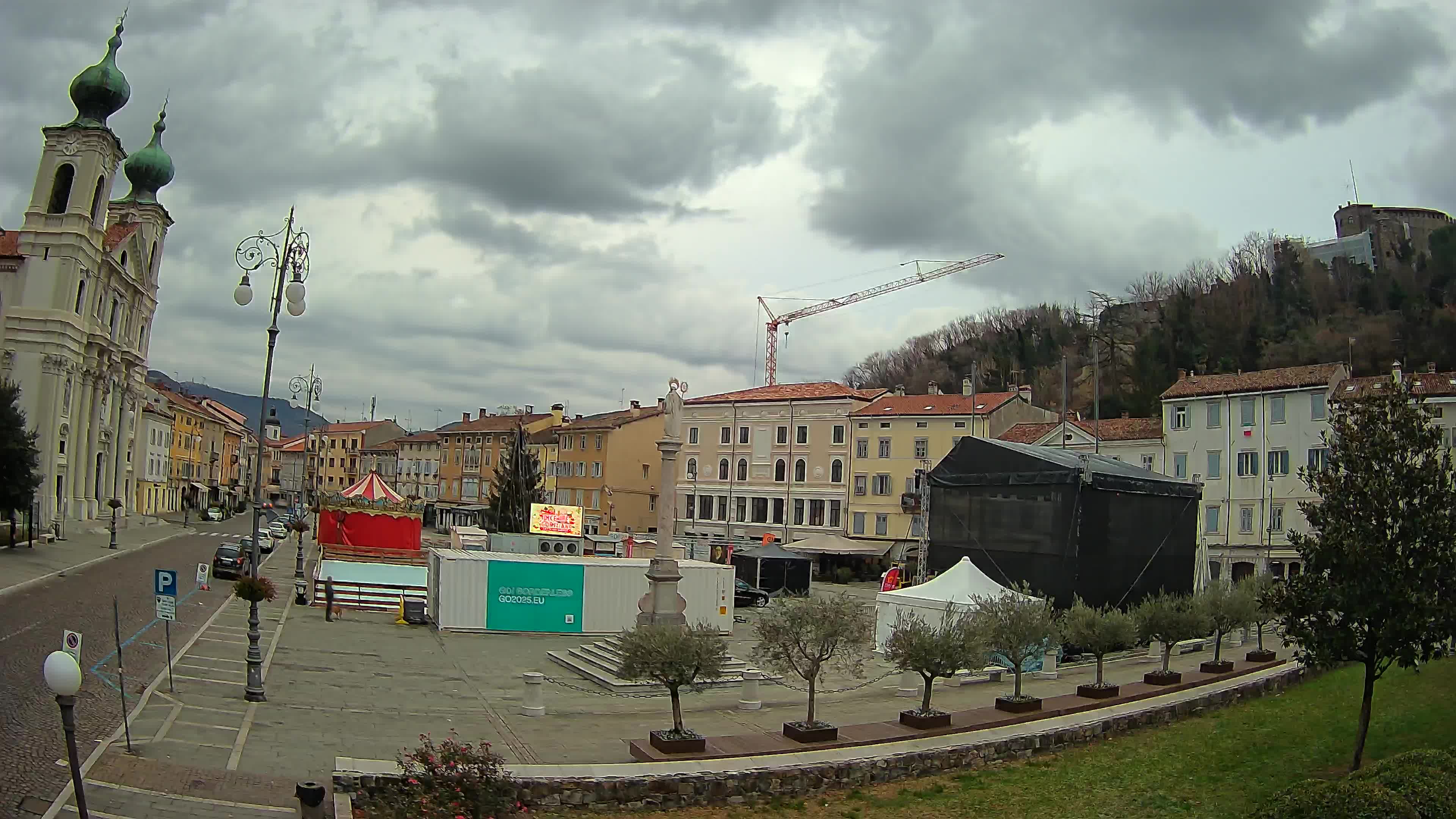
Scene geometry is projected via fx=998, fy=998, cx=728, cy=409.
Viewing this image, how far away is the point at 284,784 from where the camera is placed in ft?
42.4

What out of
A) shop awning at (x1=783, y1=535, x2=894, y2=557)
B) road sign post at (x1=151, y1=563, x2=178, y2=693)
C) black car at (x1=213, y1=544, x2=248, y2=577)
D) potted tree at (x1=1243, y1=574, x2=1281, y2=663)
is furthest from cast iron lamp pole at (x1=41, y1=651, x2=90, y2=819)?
shop awning at (x1=783, y1=535, x2=894, y2=557)

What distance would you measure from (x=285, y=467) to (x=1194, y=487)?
13885 centimetres

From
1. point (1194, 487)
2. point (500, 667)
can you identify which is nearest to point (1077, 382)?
point (1194, 487)

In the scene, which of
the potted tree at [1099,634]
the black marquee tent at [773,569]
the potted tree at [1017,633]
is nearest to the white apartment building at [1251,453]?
the black marquee tent at [773,569]

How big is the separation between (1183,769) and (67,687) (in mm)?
14944

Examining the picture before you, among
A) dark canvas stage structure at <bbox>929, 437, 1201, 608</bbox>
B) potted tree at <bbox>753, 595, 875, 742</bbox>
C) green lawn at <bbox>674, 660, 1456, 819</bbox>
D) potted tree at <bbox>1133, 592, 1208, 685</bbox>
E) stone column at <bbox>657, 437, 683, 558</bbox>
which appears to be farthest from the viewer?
dark canvas stage structure at <bbox>929, 437, 1201, 608</bbox>

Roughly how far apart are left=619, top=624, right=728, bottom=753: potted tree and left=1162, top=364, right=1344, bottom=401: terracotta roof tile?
4264cm

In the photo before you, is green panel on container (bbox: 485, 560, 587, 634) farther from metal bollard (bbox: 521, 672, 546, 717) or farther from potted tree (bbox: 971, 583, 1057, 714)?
potted tree (bbox: 971, 583, 1057, 714)

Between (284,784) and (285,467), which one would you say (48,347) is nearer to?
(284,784)

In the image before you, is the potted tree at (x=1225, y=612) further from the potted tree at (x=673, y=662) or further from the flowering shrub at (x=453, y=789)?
the flowering shrub at (x=453, y=789)

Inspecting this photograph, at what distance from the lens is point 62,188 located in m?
59.6

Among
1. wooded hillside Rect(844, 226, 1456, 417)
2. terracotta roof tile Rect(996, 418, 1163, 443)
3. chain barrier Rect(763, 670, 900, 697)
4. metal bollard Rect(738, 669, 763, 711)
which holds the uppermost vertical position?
wooded hillside Rect(844, 226, 1456, 417)

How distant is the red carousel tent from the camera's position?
48719 millimetres

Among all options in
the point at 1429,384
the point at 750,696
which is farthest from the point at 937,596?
the point at 1429,384
